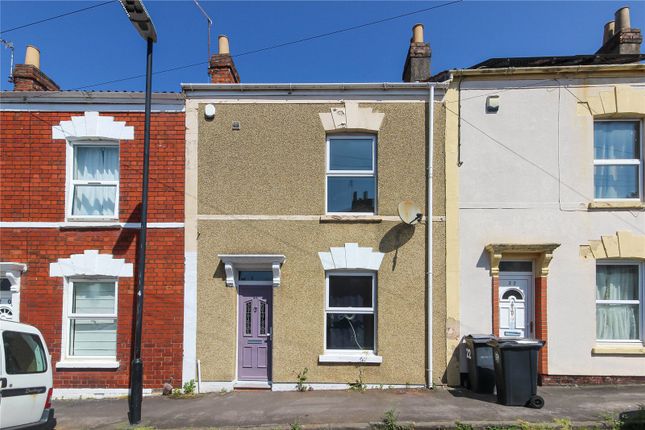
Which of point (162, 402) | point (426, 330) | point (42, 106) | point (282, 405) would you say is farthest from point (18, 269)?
point (426, 330)

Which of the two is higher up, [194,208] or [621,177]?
[621,177]

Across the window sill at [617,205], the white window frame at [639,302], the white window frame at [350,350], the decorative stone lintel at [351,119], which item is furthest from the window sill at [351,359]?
the window sill at [617,205]

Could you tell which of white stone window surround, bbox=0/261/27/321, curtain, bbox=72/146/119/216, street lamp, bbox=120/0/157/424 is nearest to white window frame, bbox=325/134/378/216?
street lamp, bbox=120/0/157/424

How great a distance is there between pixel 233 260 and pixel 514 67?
681 centimetres

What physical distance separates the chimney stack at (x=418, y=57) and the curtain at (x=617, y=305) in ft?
17.3

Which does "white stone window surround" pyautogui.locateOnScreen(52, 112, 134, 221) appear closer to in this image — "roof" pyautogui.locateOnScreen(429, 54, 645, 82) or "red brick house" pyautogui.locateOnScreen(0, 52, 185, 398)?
"red brick house" pyautogui.locateOnScreen(0, 52, 185, 398)

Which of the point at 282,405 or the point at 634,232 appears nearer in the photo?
the point at 282,405

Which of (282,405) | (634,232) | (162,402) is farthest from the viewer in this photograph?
(634,232)

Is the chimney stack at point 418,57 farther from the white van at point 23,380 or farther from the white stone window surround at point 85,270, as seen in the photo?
the white van at point 23,380

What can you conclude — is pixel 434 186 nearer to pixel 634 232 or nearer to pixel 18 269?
pixel 634 232

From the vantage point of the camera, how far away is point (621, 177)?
8.38m

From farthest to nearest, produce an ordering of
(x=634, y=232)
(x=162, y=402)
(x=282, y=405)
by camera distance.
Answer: (x=634, y=232)
(x=162, y=402)
(x=282, y=405)

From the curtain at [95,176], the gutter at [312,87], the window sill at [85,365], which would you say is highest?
the gutter at [312,87]

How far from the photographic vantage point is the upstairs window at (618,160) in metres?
8.33
